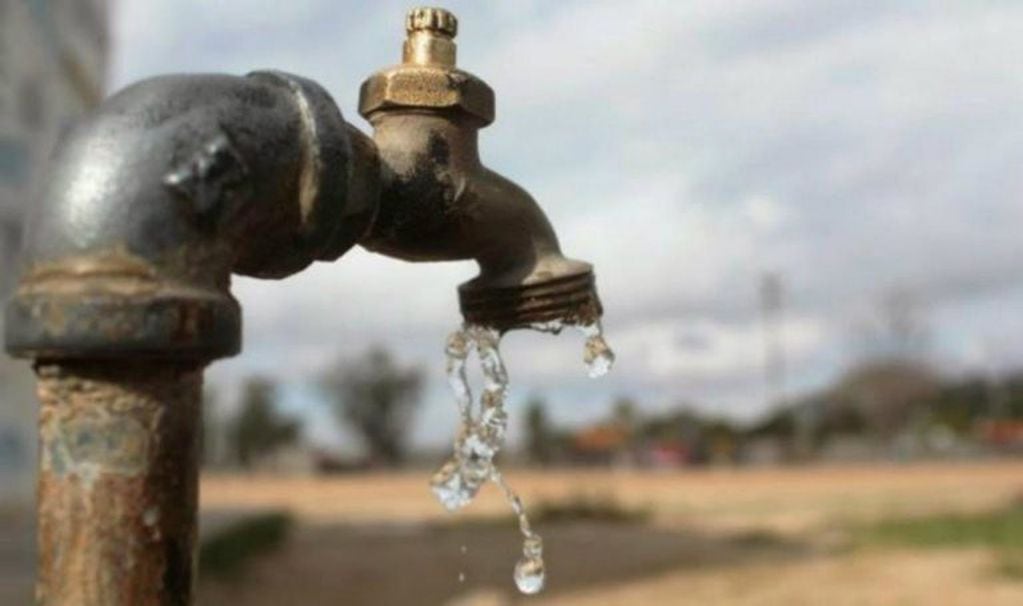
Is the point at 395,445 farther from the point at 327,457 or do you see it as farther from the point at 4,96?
the point at 4,96

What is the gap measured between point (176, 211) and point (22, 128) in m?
7.72

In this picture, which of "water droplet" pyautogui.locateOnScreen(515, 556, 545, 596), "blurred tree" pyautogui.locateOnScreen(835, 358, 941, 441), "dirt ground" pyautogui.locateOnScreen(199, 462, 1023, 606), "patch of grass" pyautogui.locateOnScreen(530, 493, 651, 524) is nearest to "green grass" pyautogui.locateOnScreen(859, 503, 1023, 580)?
"dirt ground" pyautogui.locateOnScreen(199, 462, 1023, 606)

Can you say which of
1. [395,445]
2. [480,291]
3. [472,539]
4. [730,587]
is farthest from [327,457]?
[480,291]

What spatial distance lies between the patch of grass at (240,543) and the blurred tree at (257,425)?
3648cm

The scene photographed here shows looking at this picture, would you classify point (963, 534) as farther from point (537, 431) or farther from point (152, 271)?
point (537, 431)

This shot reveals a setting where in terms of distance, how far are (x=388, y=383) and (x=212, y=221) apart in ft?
153

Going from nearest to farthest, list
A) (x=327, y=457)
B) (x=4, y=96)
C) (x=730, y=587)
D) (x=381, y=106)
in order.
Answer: (x=381, y=106) → (x=4, y=96) → (x=730, y=587) → (x=327, y=457)

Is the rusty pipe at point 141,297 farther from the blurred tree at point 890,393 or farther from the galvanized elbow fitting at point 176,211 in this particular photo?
the blurred tree at point 890,393

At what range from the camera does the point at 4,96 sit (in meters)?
7.64

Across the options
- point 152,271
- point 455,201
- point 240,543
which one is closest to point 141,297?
point 152,271

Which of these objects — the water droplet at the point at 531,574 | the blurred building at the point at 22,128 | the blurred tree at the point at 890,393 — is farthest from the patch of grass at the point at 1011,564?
the blurred tree at the point at 890,393

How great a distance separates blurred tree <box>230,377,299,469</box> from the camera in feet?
150

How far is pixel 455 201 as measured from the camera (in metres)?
1.15

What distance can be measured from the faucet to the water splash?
21cm
